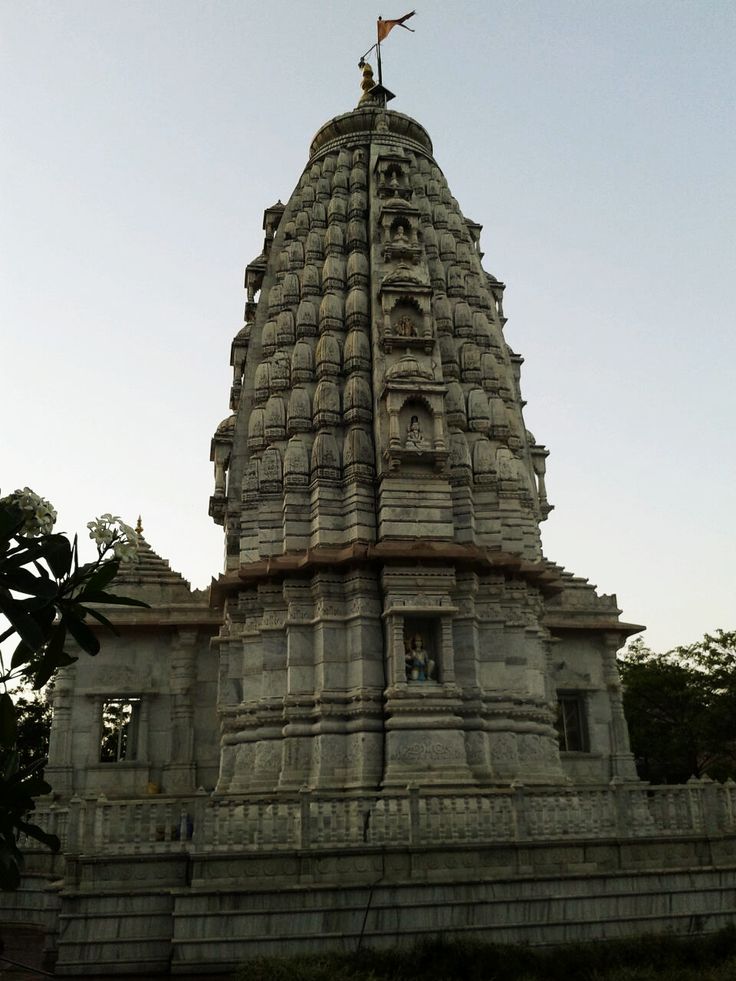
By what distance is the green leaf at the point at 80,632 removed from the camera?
23.5 feet

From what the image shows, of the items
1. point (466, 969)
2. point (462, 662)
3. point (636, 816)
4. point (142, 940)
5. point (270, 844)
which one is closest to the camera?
point (466, 969)

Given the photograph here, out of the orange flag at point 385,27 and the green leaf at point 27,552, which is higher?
the orange flag at point 385,27

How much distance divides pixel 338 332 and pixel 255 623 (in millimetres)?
7421

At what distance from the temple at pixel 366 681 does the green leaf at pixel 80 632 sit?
6.91 m

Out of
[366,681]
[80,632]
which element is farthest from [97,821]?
[80,632]

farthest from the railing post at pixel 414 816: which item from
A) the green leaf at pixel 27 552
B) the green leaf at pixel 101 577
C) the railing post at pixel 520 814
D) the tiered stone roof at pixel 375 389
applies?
the green leaf at pixel 27 552

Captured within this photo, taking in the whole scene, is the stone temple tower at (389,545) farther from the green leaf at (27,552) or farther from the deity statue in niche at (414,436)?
the green leaf at (27,552)

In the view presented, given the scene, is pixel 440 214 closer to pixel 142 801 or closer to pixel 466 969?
pixel 142 801

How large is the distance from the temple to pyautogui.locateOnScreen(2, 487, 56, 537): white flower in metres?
7.53

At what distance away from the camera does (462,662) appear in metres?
18.2

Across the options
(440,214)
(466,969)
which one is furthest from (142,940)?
(440,214)

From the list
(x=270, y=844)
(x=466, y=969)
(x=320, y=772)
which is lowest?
(x=466, y=969)

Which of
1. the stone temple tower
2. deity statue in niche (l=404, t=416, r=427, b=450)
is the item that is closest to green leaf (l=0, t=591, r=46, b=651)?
the stone temple tower

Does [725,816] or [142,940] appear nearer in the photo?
[142,940]
